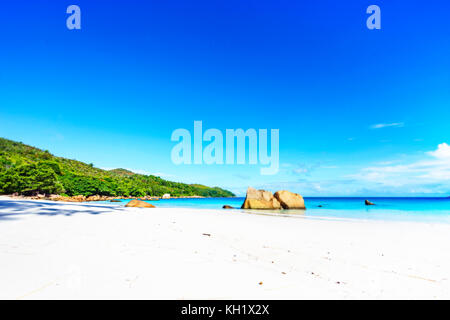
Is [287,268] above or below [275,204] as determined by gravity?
above

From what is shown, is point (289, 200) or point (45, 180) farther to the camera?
point (45, 180)

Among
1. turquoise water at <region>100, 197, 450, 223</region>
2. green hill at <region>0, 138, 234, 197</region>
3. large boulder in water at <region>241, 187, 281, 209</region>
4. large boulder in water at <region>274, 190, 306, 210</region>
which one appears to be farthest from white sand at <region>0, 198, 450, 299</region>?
green hill at <region>0, 138, 234, 197</region>

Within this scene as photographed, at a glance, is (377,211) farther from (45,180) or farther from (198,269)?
(45,180)

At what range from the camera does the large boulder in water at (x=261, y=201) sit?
29562mm

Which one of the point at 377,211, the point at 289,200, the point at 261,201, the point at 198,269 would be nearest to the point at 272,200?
the point at 261,201

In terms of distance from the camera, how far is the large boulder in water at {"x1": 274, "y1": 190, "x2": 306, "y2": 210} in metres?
30.0

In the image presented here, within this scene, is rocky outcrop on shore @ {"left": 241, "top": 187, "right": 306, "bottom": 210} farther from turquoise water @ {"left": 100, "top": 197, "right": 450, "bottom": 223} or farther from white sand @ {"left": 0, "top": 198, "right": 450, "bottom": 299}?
white sand @ {"left": 0, "top": 198, "right": 450, "bottom": 299}

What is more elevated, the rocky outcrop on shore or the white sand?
the white sand

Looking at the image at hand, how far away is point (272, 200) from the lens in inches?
1183

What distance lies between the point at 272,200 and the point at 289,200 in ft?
8.60
